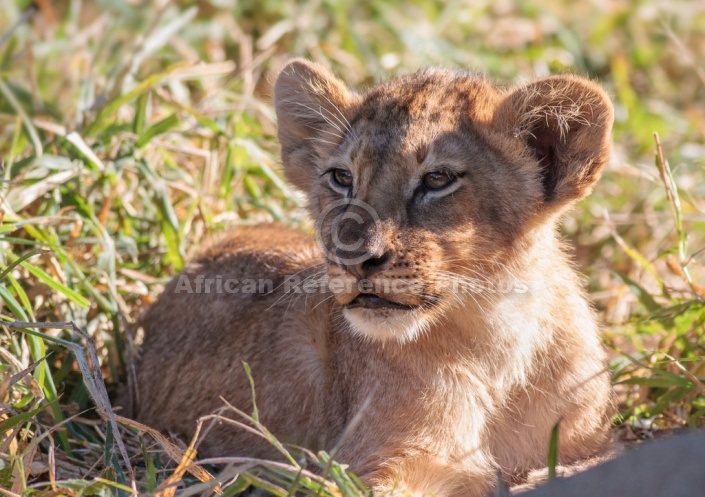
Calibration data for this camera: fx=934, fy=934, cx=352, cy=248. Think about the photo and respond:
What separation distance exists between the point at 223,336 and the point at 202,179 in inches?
72.7

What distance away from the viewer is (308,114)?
523 cm

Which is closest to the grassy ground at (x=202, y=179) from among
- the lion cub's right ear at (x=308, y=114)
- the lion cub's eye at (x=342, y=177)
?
the lion cub's right ear at (x=308, y=114)

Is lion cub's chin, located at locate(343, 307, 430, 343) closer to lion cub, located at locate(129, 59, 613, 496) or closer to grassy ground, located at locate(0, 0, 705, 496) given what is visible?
lion cub, located at locate(129, 59, 613, 496)

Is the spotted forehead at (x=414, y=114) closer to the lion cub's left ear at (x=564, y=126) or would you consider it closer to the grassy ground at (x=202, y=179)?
Result: the lion cub's left ear at (x=564, y=126)

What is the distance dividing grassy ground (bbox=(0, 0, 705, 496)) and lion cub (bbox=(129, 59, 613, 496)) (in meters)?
0.44

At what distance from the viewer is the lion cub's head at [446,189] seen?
4105 millimetres

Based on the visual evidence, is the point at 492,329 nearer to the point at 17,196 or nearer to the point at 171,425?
the point at 171,425

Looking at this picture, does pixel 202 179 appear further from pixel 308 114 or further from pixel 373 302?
pixel 373 302

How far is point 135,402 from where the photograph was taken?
18.0 feet

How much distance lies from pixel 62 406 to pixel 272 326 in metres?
1.18

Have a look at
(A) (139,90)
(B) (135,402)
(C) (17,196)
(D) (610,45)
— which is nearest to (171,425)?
(B) (135,402)

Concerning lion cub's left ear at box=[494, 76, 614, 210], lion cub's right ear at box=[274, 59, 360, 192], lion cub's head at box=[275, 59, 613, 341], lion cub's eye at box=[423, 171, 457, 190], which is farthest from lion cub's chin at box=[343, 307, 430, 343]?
lion cub's right ear at box=[274, 59, 360, 192]

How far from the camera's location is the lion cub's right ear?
4.98 m

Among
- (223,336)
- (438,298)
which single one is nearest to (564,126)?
(438,298)
